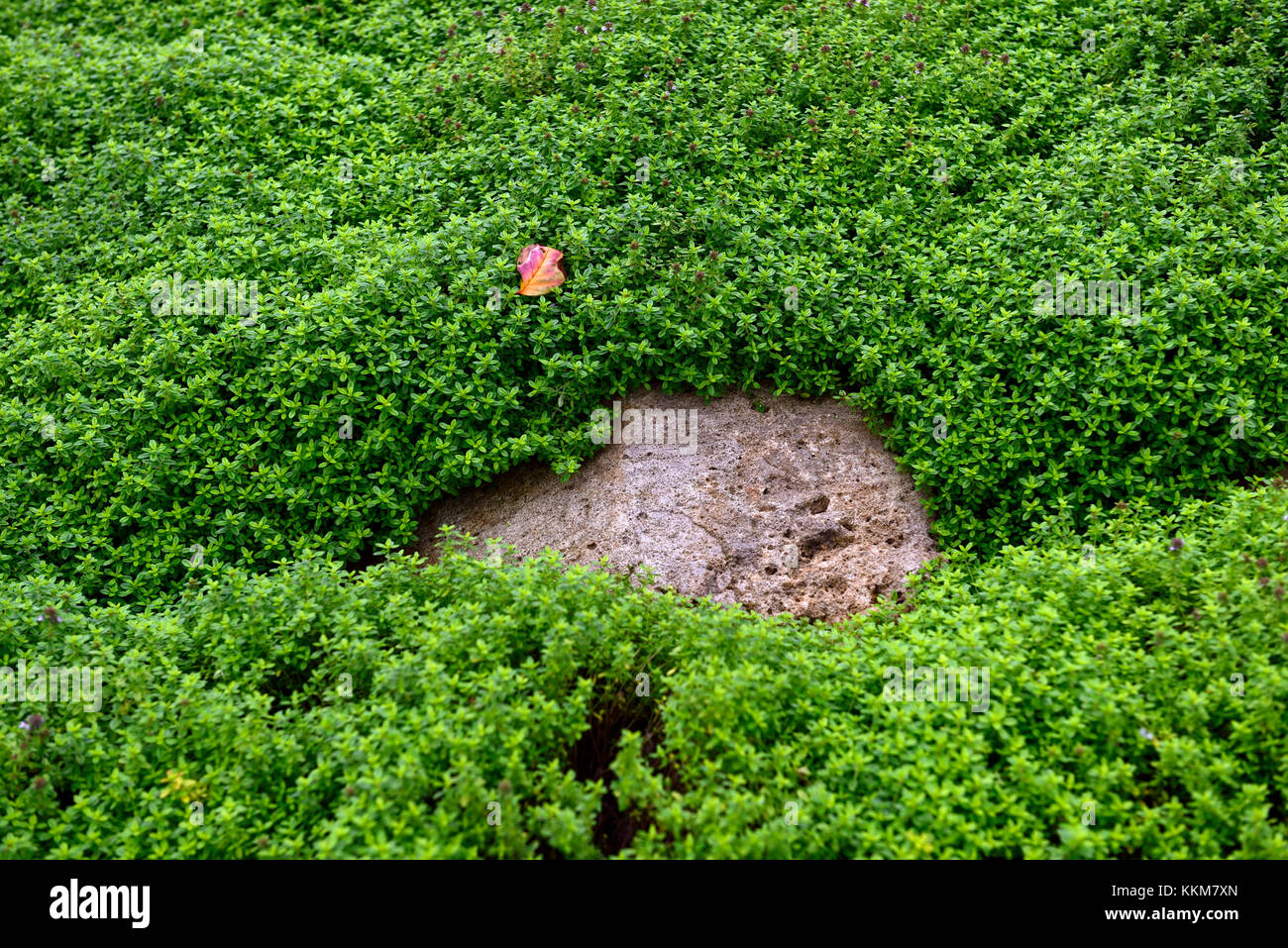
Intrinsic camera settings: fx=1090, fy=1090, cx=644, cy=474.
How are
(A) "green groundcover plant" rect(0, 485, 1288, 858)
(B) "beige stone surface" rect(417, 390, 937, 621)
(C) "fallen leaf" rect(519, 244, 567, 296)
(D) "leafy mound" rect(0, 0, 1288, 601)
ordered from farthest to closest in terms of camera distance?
(C) "fallen leaf" rect(519, 244, 567, 296) < (D) "leafy mound" rect(0, 0, 1288, 601) < (B) "beige stone surface" rect(417, 390, 937, 621) < (A) "green groundcover plant" rect(0, 485, 1288, 858)

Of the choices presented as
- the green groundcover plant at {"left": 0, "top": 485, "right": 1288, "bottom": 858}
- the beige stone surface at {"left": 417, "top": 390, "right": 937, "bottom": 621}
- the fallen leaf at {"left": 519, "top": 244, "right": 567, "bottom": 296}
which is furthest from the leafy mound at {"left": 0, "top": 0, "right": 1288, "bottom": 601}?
the green groundcover plant at {"left": 0, "top": 485, "right": 1288, "bottom": 858}

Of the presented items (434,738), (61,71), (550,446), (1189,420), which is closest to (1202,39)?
(1189,420)

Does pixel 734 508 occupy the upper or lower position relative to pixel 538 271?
lower

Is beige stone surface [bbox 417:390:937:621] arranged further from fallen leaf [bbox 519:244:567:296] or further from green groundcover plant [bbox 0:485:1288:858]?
fallen leaf [bbox 519:244:567:296]

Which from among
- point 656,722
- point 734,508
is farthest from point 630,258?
point 656,722

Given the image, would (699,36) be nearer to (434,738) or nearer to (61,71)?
(61,71)

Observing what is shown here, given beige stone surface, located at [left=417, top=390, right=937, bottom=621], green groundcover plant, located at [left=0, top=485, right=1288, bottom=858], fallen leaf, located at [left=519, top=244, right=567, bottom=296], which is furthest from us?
fallen leaf, located at [left=519, top=244, right=567, bottom=296]

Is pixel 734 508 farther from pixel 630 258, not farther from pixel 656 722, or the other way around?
pixel 656 722
